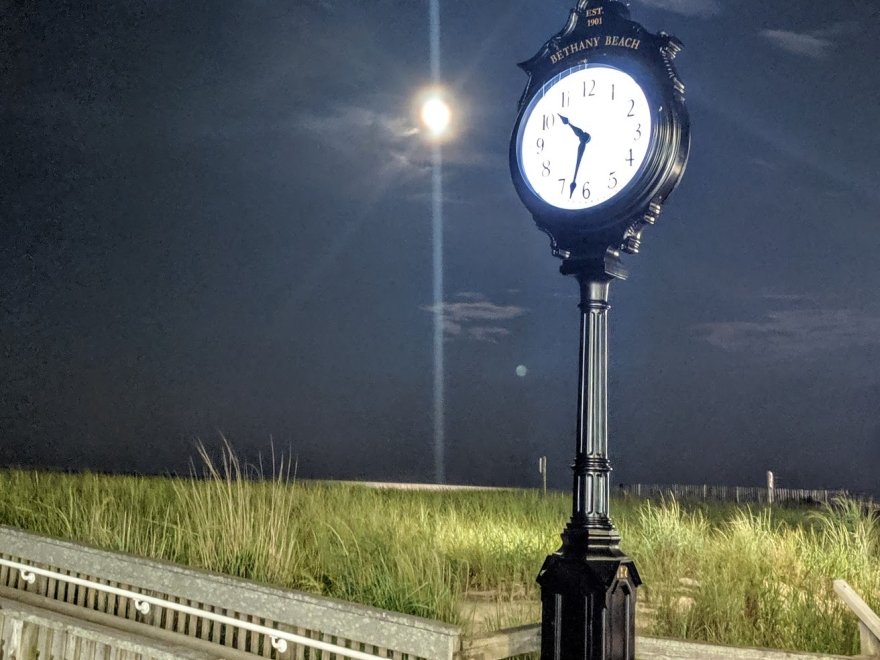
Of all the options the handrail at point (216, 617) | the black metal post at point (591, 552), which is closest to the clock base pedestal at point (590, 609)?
the black metal post at point (591, 552)

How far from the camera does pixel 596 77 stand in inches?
184

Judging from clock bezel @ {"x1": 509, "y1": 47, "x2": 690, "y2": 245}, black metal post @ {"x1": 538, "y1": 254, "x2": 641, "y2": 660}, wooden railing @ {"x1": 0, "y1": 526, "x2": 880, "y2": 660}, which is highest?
clock bezel @ {"x1": 509, "y1": 47, "x2": 690, "y2": 245}

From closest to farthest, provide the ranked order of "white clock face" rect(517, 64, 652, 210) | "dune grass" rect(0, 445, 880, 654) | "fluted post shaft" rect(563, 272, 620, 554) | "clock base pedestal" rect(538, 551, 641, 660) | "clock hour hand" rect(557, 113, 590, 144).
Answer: "clock base pedestal" rect(538, 551, 641, 660), "fluted post shaft" rect(563, 272, 620, 554), "white clock face" rect(517, 64, 652, 210), "clock hour hand" rect(557, 113, 590, 144), "dune grass" rect(0, 445, 880, 654)

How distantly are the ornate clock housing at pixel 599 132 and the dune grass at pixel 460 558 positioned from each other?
231cm

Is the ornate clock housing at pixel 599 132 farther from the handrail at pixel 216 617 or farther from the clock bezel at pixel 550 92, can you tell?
the handrail at pixel 216 617

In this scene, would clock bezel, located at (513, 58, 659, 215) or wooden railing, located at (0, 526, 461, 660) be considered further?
clock bezel, located at (513, 58, 659, 215)

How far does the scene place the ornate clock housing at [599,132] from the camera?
4.41 meters

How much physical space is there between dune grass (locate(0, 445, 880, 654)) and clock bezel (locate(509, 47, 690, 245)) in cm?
228

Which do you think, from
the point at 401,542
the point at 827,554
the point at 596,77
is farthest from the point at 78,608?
the point at 827,554

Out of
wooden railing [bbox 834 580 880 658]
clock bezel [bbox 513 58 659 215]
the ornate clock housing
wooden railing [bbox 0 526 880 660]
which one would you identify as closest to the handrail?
wooden railing [bbox 0 526 880 660]

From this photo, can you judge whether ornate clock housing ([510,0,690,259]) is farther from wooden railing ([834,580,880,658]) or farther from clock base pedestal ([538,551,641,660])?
wooden railing ([834,580,880,658])

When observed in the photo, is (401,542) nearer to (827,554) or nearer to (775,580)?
(775,580)

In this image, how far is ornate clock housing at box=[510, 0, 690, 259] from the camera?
441 centimetres

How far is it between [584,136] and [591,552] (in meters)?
2.13
